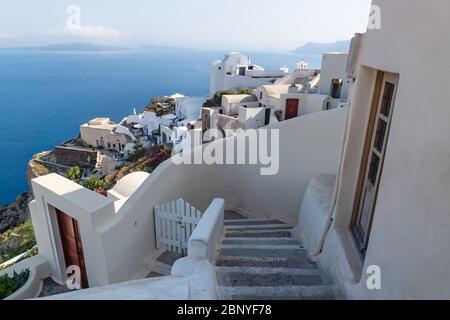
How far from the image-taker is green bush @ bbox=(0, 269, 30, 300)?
5.33 m

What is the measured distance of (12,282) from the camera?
215 inches

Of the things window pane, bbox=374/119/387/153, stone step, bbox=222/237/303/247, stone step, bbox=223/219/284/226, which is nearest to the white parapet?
stone step, bbox=222/237/303/247

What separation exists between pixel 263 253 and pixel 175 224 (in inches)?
70.4

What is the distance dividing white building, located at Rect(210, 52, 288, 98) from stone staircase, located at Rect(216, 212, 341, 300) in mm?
36017

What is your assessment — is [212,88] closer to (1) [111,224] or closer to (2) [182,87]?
(1) [111,224]

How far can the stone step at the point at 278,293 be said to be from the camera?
3.15 meters

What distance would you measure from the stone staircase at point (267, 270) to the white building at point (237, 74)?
36017mm

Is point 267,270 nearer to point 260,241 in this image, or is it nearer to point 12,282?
Answer: point 260,241

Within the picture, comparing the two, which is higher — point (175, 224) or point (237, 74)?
point (175, 224)

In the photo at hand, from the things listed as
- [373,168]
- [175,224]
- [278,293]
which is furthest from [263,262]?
[175,224]

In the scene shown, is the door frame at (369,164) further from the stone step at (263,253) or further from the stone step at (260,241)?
the stone step at (260,241)

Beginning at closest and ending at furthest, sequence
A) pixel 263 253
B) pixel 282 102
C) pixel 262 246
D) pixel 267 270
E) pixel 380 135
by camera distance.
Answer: pixel 380 135 < pixel 267 270 < pixel 263 253 < pixel 262 246 < pixel 282 102

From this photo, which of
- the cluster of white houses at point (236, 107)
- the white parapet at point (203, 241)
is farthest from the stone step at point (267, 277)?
the cluster of white houses at point (236, 107)

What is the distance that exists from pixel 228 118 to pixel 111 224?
1968cm
